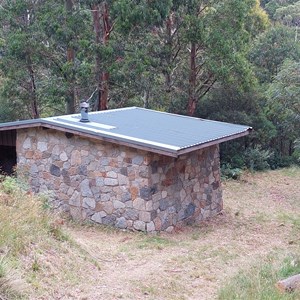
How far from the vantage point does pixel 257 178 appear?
19656 mm

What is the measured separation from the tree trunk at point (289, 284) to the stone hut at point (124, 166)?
3598mm

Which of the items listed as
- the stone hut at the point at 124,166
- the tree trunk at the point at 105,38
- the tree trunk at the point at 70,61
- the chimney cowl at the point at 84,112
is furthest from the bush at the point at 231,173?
the chimney cowl at the point at 84,112

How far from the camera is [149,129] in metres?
10.7

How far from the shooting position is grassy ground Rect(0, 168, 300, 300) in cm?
573

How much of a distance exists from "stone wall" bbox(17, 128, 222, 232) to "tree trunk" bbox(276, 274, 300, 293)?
169 inches

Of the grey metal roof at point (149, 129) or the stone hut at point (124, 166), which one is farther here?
the stone hut at point (124, 166)

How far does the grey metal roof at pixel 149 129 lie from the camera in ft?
31.1

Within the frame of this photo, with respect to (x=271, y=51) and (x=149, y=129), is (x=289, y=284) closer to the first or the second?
(x=149, y=129)

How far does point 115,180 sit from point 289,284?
5.01 meters

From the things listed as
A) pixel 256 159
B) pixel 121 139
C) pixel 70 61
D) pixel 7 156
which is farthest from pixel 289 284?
pixel 256 159

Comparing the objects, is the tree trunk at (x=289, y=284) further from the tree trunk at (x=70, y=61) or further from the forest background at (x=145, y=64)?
the tree trunk at (x=70, y=61)

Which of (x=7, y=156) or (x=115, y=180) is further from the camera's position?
(x=7, y=156)

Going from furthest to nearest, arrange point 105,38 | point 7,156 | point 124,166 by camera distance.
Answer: point 105,38 < point 7,156 < point 124,166

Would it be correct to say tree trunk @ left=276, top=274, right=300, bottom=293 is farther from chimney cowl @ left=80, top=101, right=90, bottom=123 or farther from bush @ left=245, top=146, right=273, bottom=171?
bush @ left=245, top=146, right=273, bottom=171
